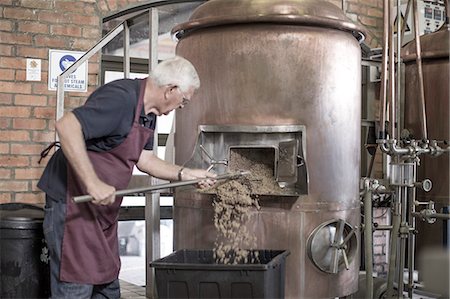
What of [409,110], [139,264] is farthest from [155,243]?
[139,264]

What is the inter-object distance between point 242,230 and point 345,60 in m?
0.92

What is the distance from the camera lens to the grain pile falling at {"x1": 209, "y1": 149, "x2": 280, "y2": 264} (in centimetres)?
258

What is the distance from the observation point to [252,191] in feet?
8.52

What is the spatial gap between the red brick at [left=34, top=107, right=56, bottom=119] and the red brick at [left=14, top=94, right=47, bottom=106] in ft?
0.10

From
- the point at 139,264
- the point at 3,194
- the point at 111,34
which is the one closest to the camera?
the point at 111,34

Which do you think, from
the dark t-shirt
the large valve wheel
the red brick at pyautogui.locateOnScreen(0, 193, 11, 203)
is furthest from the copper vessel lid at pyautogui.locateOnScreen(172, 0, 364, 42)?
the red brick at pyautogui.locateOnScreen(0, 193, 11, 203)

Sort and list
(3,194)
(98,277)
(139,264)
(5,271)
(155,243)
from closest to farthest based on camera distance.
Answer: (98,277) < (5,271) < (155,243) < (3,194) < (139,264)

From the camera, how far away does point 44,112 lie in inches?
147

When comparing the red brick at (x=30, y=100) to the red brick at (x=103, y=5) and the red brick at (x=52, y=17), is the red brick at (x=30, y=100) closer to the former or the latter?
the red brick at (x=52, y=17)

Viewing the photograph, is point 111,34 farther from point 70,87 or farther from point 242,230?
point 242,230

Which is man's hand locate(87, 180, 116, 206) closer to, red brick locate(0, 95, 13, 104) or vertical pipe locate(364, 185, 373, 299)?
→ vertical pipe locate(364, 185, 373, 299)

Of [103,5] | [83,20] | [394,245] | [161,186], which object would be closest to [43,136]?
[83,20]

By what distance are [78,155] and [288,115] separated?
1035 millimetres

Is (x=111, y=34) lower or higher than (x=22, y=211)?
higher
